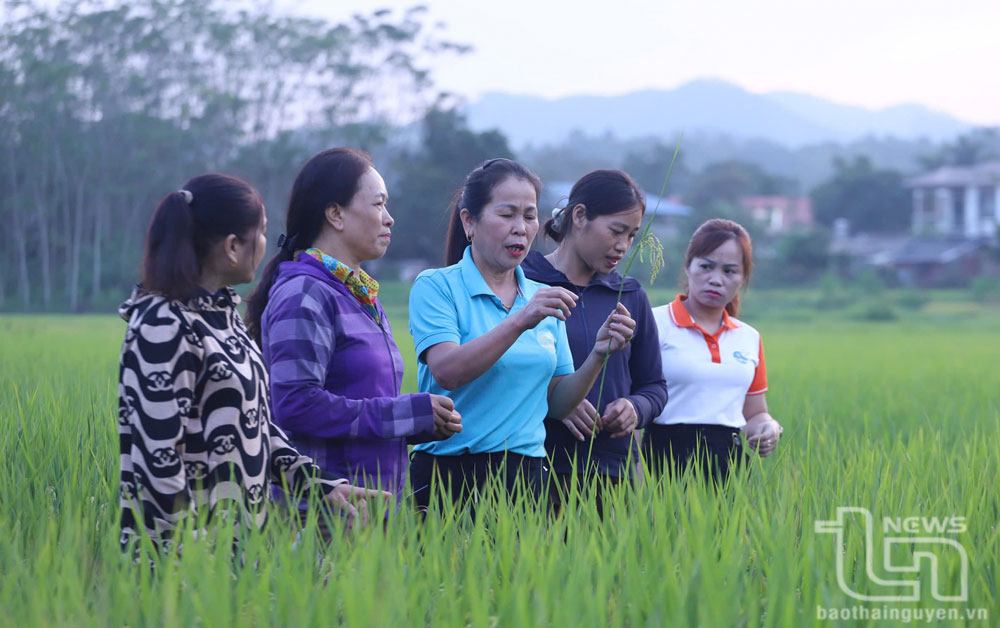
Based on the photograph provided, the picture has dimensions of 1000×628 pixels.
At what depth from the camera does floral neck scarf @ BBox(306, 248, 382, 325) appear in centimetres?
229

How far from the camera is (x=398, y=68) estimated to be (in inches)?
1278

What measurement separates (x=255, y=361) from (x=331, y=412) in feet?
0.68

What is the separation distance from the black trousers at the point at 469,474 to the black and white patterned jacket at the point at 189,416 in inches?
20.1

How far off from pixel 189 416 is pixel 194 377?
0.30 ft

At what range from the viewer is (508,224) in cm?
244

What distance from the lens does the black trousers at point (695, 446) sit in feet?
9.91

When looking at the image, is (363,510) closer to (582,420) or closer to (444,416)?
(444,416)

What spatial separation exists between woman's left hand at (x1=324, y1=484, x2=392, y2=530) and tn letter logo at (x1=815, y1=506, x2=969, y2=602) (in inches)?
38.3

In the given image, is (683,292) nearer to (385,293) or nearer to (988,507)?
(988,507)

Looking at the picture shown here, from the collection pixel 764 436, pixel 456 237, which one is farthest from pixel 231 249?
pixel 764 436

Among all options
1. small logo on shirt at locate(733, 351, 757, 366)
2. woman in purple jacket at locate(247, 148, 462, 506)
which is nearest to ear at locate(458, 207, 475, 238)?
woman in purple jacket at locate(247, 148, 462, 506)

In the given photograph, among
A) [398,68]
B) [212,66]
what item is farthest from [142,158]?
[398,68]

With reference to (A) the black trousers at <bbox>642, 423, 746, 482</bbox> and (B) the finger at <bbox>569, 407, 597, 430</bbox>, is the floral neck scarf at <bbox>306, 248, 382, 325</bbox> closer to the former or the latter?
(B) the finger at <bbox>569, 407, 597, 430</bbox>

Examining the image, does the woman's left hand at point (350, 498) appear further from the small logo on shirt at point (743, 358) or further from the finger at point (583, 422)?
the small logo on shirt at point (743, 358)
